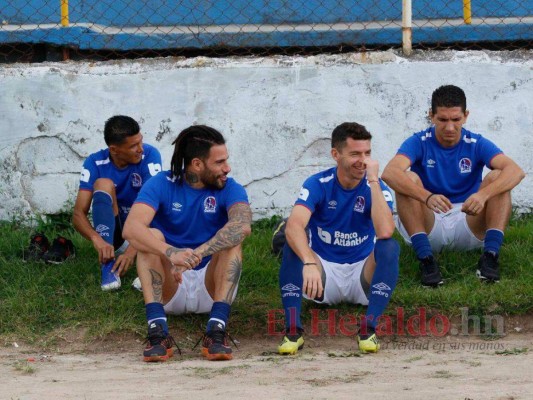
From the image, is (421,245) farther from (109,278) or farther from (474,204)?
(109,278)

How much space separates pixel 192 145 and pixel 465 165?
236 centimetres

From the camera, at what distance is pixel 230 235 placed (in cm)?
715

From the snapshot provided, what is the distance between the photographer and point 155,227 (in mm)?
7457

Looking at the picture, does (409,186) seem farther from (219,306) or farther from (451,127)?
(219,306)

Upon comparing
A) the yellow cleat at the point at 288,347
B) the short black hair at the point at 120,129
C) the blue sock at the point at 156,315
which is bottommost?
the yellow cleat at the point at 288,347

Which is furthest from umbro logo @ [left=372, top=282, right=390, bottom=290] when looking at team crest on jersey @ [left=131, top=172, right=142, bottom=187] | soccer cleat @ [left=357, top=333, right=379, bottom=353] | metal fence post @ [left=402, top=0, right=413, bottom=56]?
metal fence post @ [left=402, top=0, right=413, bottom=56]

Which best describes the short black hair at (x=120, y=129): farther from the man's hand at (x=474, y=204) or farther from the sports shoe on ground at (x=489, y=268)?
the sports shoe on ground at (x=489, y=268)

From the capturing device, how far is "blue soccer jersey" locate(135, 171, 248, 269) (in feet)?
24.2

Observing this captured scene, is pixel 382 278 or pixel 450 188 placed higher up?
pixel 450 188

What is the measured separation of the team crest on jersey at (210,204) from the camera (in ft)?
24.3

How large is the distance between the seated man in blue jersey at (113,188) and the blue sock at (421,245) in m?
2.12

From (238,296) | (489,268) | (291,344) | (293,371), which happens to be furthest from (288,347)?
(489,268)

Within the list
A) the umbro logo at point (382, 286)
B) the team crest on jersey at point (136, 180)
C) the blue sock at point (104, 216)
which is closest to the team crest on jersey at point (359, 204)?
the umbro logo at point (382, 286)

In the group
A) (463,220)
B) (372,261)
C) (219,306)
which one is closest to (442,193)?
(463,220)
